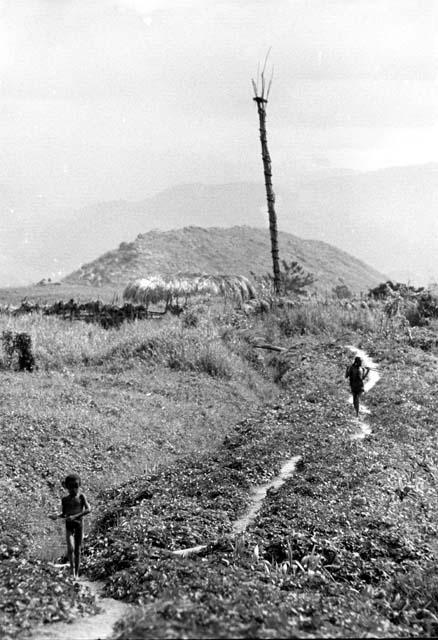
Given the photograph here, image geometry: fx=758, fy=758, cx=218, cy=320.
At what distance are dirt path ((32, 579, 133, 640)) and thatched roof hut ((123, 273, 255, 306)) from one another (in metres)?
35.3

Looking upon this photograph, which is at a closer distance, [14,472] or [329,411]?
[14,472]

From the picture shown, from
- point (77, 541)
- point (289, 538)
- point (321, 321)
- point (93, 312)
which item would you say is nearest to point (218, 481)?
point (289, 538)

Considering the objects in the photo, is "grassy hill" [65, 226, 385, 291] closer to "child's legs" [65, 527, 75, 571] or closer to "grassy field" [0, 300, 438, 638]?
"grassy field" [0, 300, 438, 638]

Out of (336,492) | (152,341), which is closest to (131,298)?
(152,341)

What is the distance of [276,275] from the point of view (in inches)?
1921

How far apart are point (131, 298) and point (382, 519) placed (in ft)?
113

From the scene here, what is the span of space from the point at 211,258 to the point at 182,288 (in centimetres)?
2285

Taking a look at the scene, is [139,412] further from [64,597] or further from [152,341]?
[64,597]

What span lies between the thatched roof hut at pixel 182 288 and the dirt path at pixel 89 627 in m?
35.3

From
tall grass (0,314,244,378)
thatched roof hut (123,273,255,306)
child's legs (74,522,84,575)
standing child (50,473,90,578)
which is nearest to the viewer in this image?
standing child (50,473,90,578)

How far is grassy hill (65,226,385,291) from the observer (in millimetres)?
64312

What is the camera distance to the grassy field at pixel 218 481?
8867 mm

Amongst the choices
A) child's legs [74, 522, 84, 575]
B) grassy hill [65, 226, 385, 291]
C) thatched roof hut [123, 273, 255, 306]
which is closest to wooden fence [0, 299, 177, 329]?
thatched roof hut [123, 273, 255, 306]

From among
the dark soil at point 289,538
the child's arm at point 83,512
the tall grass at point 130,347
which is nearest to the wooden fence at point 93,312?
the tall grass at point 130,347
